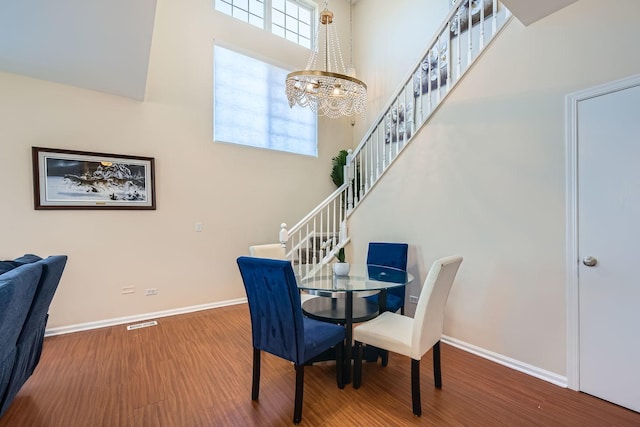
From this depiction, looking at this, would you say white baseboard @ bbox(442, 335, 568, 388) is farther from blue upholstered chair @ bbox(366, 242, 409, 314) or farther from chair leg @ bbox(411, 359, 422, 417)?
chair leg @ bbox(411, 359, 422, 417)

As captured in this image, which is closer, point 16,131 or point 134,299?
point 16,131

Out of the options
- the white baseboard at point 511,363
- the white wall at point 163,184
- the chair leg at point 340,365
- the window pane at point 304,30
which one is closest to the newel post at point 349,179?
the white wall at point 163,184

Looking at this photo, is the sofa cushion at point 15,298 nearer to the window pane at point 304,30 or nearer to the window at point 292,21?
the window at point 292,21

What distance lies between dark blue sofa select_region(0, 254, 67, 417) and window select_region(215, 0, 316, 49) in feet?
13.7

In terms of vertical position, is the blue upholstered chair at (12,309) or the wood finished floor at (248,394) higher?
the blue upholstered chair at (12,309)

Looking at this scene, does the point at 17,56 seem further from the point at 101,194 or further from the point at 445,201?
the point at 445,201

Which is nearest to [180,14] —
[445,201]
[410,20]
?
[410,20]

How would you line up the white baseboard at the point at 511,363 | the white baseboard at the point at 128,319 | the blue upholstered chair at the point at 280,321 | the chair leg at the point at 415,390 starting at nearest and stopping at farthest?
the blue upholstered chair at the point at 280,321 → the chair leg at the point at 415,390 → the white baseboard at the point at 511,363 → the white baseboard at the point at 128,319

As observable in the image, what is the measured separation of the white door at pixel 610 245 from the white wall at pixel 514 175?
135 millimetres

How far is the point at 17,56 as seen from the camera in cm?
284

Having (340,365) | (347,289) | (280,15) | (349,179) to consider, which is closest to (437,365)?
(340,365)

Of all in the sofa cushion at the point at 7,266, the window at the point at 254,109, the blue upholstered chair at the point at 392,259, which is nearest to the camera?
the sofa cushion at the point at 7,266

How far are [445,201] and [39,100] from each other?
449 centimetres

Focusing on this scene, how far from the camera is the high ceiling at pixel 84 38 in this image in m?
2.31
